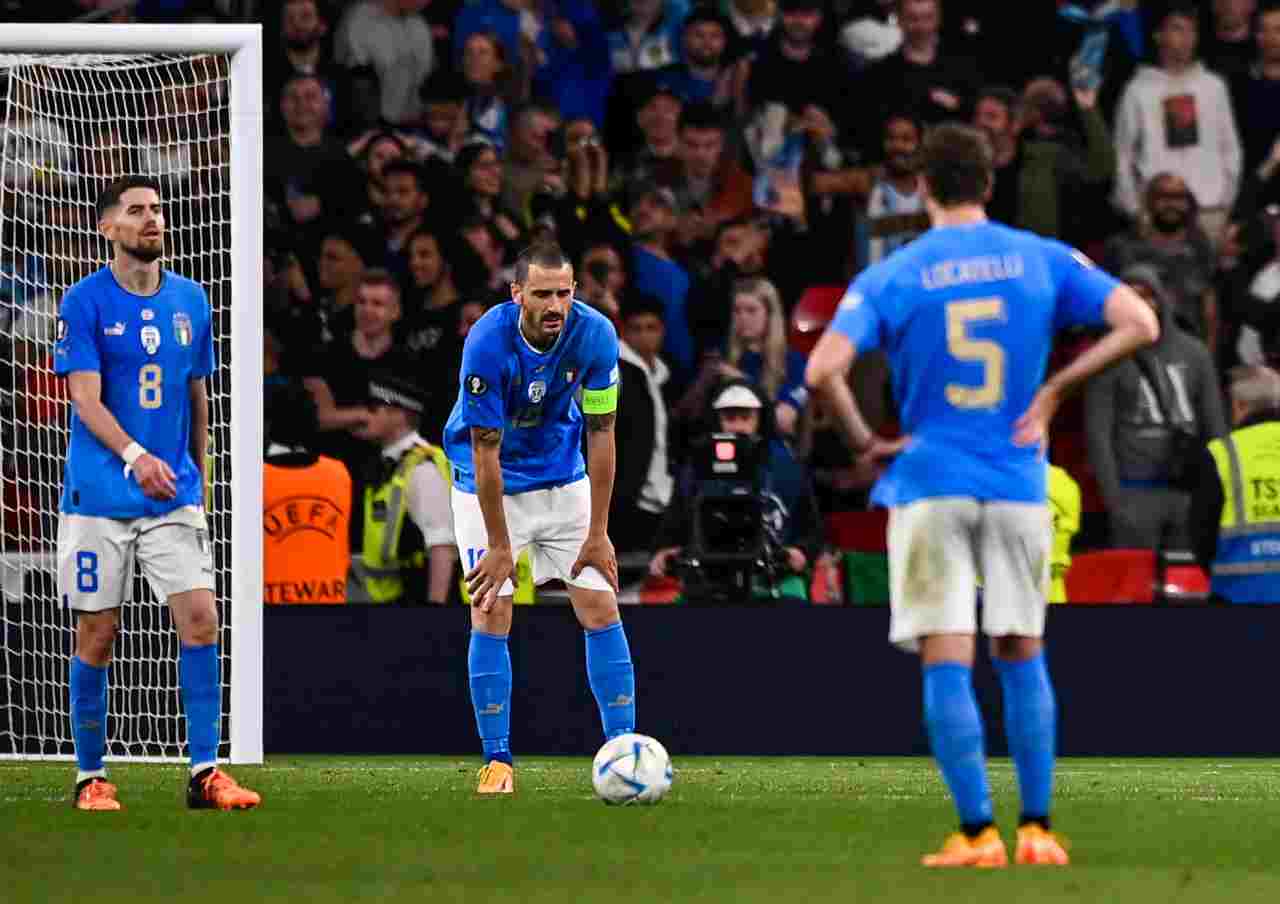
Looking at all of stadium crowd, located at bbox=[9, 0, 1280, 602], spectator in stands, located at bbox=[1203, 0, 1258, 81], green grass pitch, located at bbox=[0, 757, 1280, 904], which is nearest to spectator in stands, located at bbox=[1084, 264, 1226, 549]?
stadium crowd, located at bbox=[9, 0, 1280, 602]

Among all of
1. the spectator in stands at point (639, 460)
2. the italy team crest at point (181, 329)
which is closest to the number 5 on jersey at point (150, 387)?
the italy team crest at point (181, 329)

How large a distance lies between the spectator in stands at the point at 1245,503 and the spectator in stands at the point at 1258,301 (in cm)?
177

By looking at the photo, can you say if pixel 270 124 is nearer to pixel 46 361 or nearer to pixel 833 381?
pixel 46 361

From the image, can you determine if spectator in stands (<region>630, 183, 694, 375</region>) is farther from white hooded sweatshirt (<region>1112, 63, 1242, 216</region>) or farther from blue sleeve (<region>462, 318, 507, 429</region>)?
blue sleeve (<region>462, 318, 507, 429</region>)

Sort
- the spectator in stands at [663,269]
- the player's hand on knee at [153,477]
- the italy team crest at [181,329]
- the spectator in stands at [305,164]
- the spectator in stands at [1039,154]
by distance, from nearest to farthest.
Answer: the player's hand on knee at [153,477], the italy team crest at [181,329], the spectator in stands at [663,269], the spectator in stands at [305,164], the spectator in stands at [1039,154]

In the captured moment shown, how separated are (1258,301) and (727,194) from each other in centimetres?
306

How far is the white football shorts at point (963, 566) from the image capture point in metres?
6.14

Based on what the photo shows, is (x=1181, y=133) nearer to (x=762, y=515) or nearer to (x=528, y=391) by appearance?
(x=762, y=515)

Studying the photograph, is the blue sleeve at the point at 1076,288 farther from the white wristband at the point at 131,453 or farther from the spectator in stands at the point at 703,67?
the spectator in stands at the point at 703,67

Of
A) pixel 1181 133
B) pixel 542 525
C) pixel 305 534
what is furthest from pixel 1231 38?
pixel 542 525

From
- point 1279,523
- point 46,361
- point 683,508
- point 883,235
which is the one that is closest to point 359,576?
point 683,508

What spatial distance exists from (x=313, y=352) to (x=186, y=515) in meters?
5.50

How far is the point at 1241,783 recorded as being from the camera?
9758mm

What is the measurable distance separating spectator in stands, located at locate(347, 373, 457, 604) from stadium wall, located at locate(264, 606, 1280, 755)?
0.72m
